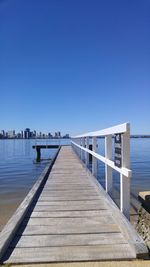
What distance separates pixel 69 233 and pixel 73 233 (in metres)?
0.05

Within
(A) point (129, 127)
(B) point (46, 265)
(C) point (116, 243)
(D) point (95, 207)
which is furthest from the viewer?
A: (D) point (95, 207)

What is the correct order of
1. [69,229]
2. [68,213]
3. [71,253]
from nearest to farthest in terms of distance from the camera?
[71,253] → [69,229] → [68,213]

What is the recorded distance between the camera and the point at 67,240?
12.1 feet

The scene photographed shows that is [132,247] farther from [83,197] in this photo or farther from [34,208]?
[83,197]

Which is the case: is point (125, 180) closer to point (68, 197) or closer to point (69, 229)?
point (69, 229)

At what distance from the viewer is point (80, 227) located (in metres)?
4.16

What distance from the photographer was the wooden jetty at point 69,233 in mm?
3256

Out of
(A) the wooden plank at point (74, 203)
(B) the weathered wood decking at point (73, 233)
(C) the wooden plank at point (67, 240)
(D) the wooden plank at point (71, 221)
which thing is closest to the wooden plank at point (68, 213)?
(B) the weathered wood decking at point (73, 233)

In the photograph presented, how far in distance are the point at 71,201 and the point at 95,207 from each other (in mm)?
641

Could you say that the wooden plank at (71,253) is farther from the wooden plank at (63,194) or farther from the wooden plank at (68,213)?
the wooden plank at (63,194)

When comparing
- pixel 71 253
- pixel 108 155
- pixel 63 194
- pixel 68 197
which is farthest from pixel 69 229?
pixel 63 194

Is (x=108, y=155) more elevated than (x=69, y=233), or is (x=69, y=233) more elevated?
(x=108, y=155)

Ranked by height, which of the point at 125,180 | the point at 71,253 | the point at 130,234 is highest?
the point at 125,180

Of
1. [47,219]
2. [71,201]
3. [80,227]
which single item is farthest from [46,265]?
[71,201]
